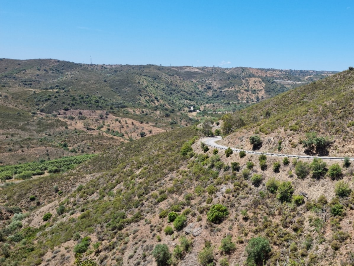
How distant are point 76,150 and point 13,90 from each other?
309ft

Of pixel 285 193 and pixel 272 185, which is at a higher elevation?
pixel 272 185

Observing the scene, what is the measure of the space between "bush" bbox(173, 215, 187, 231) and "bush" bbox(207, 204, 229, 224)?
261cm

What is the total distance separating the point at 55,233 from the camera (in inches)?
1203

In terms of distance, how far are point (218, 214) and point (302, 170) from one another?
8.82 meters

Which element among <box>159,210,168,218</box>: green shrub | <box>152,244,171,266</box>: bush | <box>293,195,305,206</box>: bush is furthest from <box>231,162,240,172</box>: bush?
<box>152,244,171,266</box>: bush

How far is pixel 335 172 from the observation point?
19.6 meters

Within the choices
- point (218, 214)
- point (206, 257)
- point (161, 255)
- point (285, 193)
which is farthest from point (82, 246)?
point (285, 193)

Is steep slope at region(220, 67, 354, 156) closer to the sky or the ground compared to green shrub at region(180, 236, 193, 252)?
closer to the sky

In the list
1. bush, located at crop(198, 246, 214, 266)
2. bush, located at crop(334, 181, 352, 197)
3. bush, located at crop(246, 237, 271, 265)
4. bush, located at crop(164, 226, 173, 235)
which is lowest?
bush, located at crop(164, 226, 173, 235)

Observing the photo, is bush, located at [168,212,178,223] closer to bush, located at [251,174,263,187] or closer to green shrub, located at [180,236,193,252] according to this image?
green shrub, located at [180,236,193,252]

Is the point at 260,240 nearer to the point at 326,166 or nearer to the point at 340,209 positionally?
the point at 340,209

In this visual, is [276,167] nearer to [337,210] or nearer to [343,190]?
[343,190]

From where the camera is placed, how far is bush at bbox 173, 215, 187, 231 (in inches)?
880

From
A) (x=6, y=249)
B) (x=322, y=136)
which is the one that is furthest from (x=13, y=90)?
(x=322, y=136)
